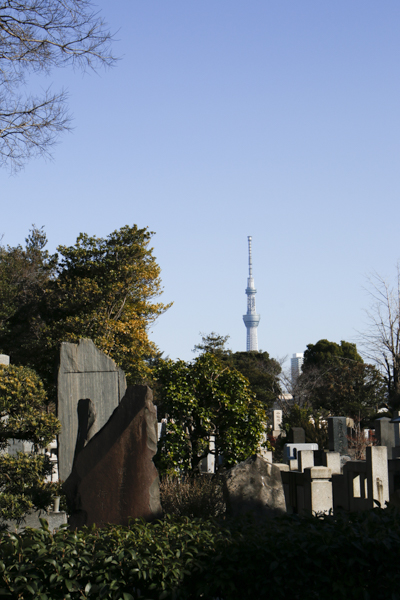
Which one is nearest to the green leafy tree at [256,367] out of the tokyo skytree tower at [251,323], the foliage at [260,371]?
the foliage at [260,371]

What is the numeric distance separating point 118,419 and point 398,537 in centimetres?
373

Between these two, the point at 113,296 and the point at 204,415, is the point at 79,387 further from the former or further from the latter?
the point at 113,296

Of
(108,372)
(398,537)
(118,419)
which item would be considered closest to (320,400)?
(108,372)

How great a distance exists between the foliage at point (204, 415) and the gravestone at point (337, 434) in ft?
23.8

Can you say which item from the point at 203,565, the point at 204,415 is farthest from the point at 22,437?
the point at 203,565

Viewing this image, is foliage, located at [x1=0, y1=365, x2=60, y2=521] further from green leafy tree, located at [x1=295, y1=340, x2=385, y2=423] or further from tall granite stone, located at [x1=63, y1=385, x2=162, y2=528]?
green leafy tree, located at [x1=295, y1=340, x2=385, y2=423]

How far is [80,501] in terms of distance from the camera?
6.56 meters

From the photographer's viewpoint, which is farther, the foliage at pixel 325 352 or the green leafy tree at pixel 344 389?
the foliage at pixel 325 352

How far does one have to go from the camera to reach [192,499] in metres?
7.72

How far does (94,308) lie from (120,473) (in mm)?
15143

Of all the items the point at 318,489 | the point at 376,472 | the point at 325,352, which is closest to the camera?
the point at 376,472

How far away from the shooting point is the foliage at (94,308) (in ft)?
68.0

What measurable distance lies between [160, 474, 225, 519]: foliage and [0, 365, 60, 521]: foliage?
1653mm

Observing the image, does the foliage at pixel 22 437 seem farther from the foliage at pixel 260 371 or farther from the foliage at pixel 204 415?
the foliage at pixel 260 371
